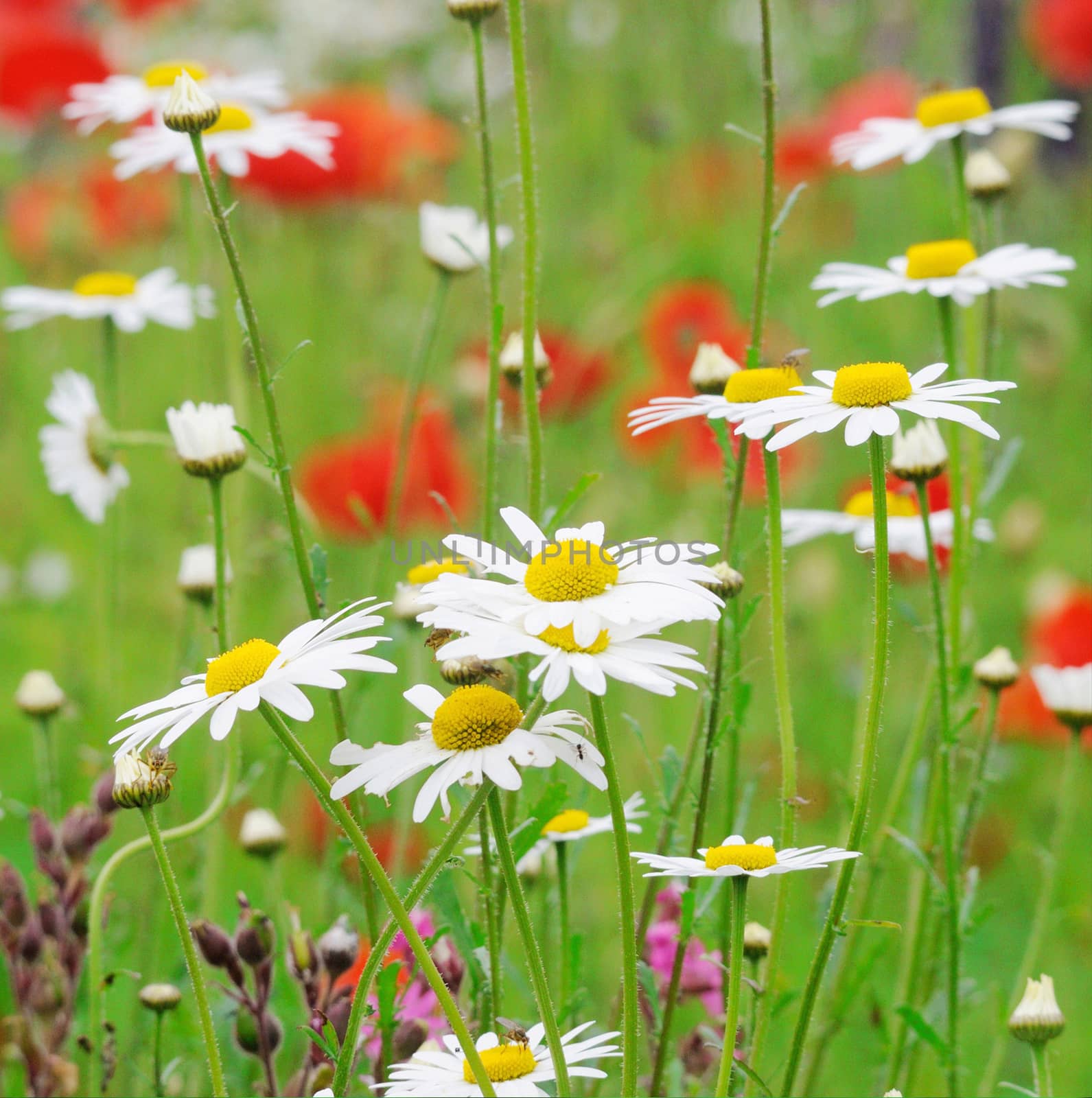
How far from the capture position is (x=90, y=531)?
86.0 inches

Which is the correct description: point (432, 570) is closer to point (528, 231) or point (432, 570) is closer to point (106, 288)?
point (528, 231)

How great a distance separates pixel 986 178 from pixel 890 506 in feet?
0.76

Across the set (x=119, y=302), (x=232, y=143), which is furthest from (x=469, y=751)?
(x=119, y=302)

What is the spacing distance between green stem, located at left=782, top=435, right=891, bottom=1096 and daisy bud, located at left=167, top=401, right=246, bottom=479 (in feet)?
1.16

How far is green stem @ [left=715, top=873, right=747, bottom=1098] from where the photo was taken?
0.56 meters

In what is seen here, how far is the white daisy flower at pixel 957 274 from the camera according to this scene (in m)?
0.87

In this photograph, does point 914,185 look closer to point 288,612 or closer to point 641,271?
point 641,271

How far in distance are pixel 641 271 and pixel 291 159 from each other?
0.54m

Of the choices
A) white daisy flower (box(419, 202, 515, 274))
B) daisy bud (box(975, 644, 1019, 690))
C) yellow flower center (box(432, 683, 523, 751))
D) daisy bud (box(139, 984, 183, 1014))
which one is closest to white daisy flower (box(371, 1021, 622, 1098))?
yellow flower center (box(432, 683, 523, 751))

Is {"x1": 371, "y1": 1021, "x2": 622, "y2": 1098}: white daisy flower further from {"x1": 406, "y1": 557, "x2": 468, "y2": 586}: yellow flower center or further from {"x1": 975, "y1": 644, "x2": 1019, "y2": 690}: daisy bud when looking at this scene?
{"x1": 975, "y1": 644, "x2": 1019, "y2": 690}: daisy bud

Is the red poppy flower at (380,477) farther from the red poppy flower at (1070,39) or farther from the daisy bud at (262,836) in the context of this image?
the red poppy flower at (1070,39)

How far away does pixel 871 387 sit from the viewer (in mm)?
626

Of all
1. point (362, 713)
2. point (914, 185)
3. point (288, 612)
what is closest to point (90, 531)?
point (288, 612)

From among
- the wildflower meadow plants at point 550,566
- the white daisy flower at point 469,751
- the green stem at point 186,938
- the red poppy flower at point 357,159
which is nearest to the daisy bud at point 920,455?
the wildflower meadow plants at point 550,566
